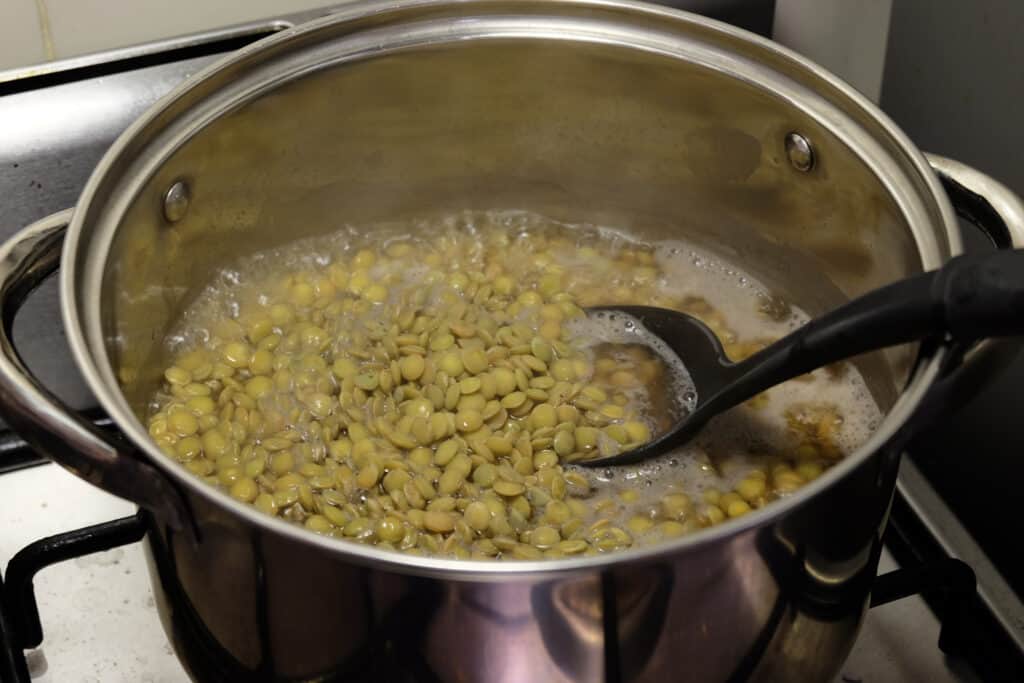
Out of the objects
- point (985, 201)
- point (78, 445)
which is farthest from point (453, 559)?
point (985, 201)

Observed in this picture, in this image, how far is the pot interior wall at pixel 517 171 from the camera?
0.77m

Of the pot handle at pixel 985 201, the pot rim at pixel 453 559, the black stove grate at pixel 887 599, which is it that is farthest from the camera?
the black stove grate at pixel 887 599

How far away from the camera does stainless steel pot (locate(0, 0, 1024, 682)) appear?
52cm

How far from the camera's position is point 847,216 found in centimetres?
79

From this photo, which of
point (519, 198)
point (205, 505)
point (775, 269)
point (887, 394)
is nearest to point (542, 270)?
point (519, 198)

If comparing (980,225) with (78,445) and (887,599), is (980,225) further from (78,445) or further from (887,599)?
(78,445)

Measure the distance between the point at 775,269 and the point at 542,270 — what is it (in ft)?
0.64

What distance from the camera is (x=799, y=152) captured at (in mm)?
791

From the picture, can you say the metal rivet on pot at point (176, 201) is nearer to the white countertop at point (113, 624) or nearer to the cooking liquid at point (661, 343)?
the cooking liquid at point (661, 343)

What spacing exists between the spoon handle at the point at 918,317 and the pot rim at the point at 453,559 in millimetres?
24

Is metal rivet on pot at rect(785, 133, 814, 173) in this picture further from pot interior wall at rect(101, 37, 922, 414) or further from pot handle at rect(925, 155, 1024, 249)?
pot handle at rect(925, 155, 1024, 249)

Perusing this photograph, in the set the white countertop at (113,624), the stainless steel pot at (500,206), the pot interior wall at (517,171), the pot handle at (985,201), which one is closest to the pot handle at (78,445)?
the stainless steel pot at (500,206)

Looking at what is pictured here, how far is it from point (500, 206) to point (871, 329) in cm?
44

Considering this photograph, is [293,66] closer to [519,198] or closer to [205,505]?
[519,198]
